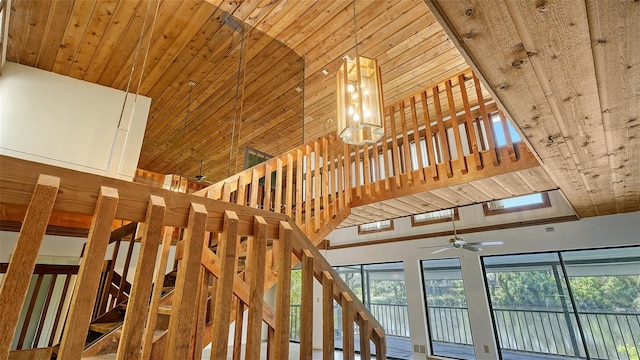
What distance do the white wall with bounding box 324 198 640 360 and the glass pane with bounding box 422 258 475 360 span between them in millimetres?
185

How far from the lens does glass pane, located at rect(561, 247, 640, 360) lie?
4484 mm

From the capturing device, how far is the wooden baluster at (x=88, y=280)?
91cm

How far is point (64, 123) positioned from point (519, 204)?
25.6ft

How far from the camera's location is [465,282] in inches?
237

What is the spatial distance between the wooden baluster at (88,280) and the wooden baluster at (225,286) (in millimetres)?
452

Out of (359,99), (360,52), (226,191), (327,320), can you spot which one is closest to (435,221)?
(360,52)

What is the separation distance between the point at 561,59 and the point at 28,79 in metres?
5.74

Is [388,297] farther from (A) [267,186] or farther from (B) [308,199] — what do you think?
(A) [267,186]

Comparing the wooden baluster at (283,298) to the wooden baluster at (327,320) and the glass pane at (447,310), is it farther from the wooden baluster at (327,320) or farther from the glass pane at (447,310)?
the glass pane at (447,310)

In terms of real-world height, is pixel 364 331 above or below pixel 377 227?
below

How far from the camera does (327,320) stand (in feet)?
5.86

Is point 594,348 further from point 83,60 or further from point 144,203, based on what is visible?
point 83,60

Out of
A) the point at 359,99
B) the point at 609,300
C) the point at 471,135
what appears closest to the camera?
the point at 359,99

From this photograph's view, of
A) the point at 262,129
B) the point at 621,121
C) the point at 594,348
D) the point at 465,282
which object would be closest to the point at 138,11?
the point at 262,129
